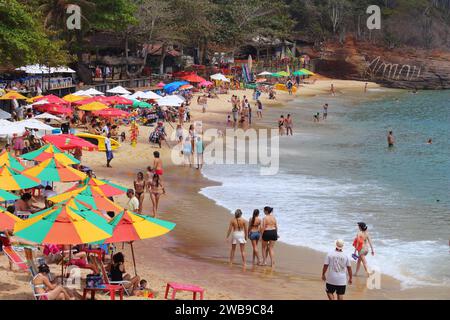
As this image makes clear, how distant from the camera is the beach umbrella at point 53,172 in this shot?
575 inches

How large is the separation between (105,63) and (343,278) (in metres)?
43.4

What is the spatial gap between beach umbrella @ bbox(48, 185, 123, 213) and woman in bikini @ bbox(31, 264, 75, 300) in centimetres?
250

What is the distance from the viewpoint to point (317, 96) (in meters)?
60.2

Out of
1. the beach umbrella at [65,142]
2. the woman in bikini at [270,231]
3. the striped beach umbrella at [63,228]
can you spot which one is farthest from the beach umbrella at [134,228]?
the beach umbrella at [65,142]

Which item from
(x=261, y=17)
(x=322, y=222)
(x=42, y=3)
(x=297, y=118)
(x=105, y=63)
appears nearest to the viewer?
(x=322, y=222)

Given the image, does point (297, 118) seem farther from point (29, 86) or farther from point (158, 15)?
point (29, 86)

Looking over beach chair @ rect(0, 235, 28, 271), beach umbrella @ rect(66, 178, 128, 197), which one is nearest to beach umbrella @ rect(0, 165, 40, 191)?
beach umbrella @ rect(66, 178, 128, 197)

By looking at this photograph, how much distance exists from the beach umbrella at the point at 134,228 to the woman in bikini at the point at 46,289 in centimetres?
116

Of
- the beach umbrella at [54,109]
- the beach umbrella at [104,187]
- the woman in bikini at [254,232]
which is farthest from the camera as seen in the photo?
the beach umbrella at [54,109]

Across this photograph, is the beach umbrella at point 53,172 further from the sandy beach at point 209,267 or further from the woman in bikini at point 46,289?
the woman in bikini at point 46,289

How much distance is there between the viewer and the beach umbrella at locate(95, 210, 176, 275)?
10.6 m

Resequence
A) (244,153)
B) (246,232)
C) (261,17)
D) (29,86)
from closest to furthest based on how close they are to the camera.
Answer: (246,232), (244,153), (29,86), (261,17)

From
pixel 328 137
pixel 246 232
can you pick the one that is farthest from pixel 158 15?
pixel 246 232

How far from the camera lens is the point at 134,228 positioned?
1070 centimetres
